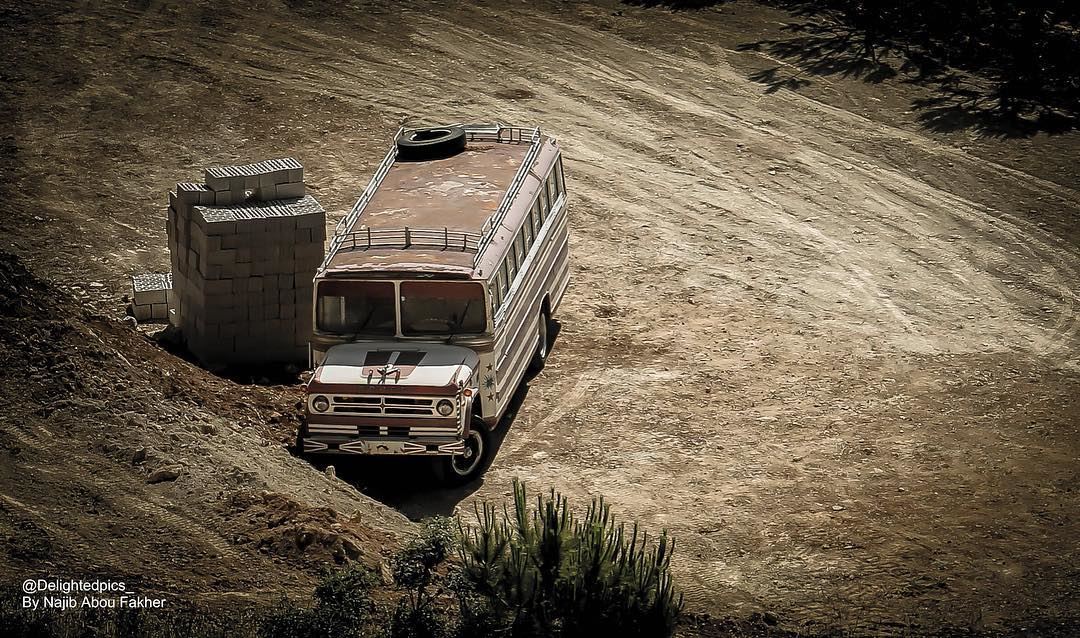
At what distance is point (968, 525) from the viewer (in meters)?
15.0

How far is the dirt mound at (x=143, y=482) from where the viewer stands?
12562mm

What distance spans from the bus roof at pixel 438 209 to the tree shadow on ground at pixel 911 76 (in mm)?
10342

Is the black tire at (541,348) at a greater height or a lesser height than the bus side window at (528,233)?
lesser

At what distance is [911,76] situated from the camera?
28.5m

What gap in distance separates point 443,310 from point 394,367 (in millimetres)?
977

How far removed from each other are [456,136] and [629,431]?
4.71 metres

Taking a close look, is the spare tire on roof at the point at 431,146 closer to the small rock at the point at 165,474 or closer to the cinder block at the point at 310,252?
the cinder block at the point at 310,252

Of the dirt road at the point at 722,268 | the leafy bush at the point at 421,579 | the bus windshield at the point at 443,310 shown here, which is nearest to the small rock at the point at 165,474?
the leafy bush at the point at 421,579


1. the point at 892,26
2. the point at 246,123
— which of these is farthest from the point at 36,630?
the point at 892,26

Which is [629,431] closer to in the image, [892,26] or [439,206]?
[439,206]

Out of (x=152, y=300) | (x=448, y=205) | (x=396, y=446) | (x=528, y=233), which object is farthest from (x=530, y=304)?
(x=152, y=300)

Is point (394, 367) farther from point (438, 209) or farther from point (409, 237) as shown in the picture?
point (438, 209)

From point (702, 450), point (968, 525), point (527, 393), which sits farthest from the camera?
point (527, 393)

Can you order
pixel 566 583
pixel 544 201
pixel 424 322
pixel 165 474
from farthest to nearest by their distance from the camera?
pixel 544 201
pixel 424 322
pixel 165 474
pixel 566 583
